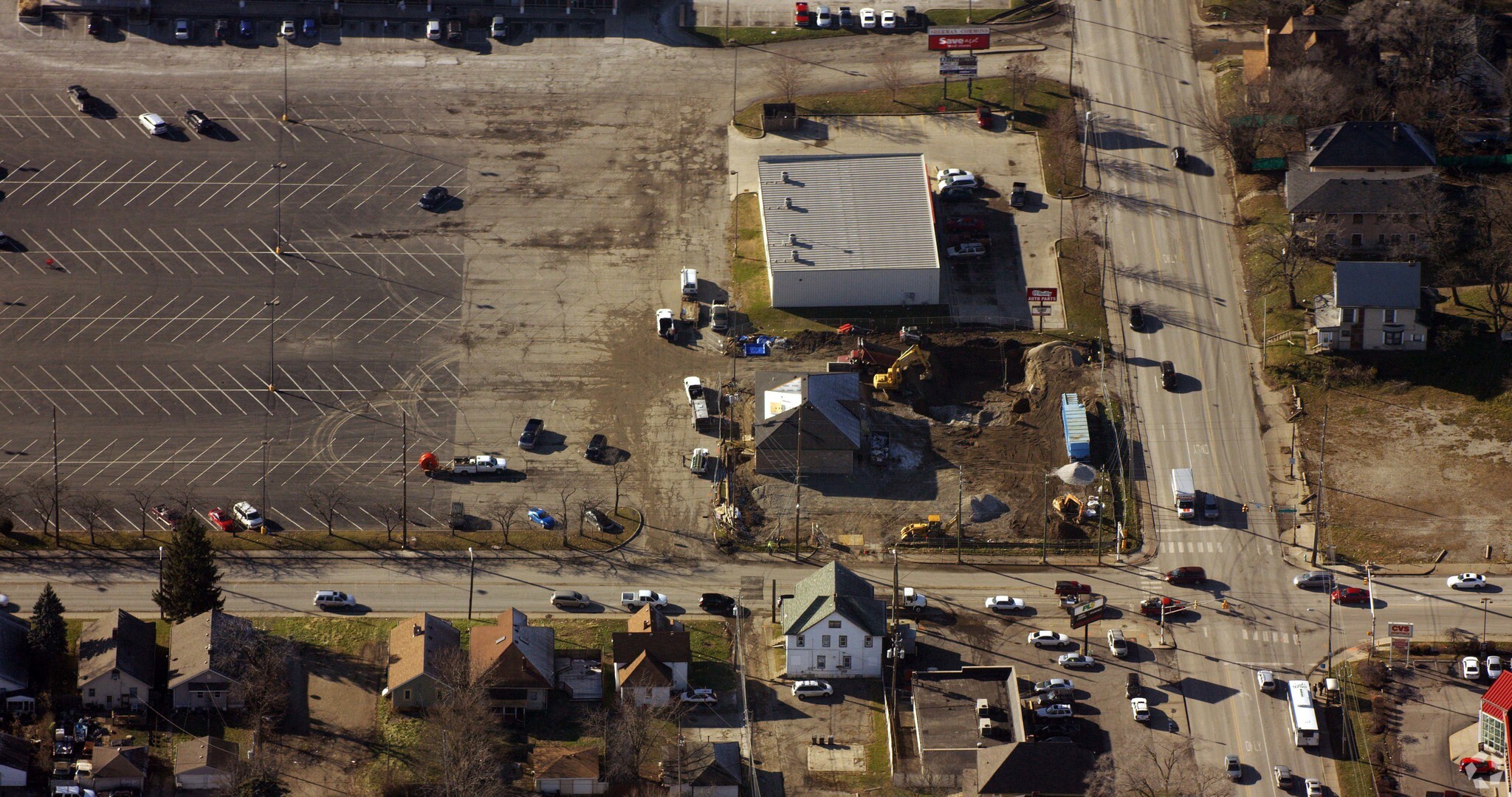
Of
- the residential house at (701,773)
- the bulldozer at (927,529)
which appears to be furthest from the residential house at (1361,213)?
the residential house at (701,773)

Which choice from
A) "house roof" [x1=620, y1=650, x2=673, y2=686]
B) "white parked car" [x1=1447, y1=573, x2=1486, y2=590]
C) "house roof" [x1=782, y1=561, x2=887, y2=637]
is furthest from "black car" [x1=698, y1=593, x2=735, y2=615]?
"white parked car" [x1=1447, y1=573, x2=1486, y2=590]

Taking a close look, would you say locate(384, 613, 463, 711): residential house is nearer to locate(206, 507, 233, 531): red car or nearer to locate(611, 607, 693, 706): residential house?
locate(611, 607, 693, 706): residential house

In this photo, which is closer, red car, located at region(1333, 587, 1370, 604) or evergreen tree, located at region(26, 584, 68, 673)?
evergreen tree, located at region(26, 584, 68, 673)

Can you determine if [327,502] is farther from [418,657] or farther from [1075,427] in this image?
Result: [1075,427]

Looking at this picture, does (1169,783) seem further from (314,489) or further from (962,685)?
(314,489)

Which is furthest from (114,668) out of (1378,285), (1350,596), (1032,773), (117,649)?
(1378,285)
